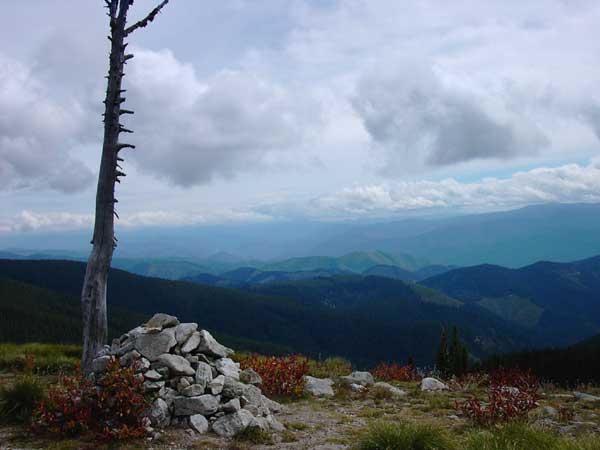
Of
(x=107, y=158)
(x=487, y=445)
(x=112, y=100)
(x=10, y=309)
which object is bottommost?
(x=10, y=309)

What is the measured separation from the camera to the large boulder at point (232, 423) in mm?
9266

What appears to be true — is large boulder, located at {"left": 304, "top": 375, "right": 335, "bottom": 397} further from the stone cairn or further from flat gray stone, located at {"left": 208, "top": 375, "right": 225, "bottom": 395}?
flat gray stone, located at {"left": 208, "top": 375, "right": 225, "bottom": 395}

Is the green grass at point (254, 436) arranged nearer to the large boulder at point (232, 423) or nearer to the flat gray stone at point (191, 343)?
the large boulder at point (232, 423)

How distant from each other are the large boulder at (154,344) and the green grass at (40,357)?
5390 mm

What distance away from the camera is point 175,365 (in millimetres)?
10445

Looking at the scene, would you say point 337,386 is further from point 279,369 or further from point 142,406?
point 142,406

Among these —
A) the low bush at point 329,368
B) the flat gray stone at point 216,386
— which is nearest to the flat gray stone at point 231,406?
the flat gray stone at point 216,386

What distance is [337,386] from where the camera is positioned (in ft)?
49.1

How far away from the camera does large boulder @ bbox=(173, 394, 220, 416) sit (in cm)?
969

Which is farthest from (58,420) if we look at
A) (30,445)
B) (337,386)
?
(337,386)

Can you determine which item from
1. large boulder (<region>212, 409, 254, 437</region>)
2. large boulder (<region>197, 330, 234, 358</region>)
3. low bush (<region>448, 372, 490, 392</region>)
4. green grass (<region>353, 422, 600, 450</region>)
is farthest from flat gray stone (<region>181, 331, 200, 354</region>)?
low bush (<region>448, 372, 490, 392</region>)

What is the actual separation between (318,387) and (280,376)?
4.83 feet

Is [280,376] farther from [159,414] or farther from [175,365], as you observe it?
[159,414]

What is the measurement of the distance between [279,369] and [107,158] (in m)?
8.50
